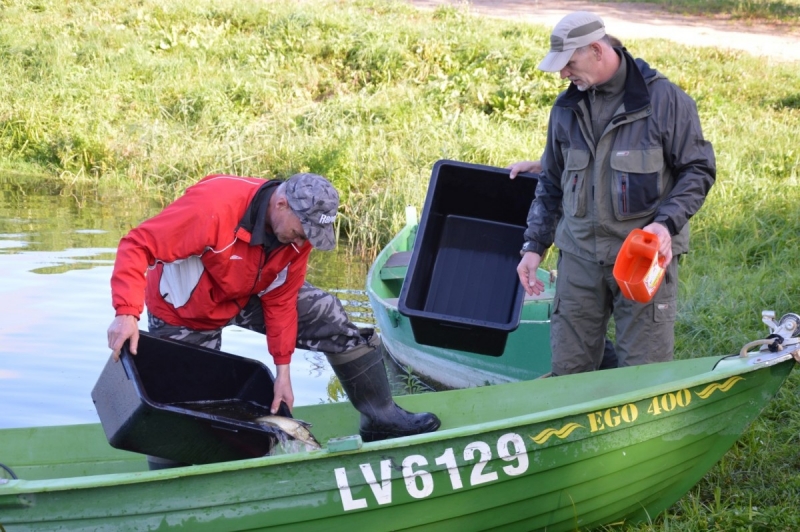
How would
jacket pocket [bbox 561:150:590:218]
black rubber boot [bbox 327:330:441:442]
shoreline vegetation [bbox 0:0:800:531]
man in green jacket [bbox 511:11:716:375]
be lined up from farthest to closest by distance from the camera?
1. shoreline vegetation [bbox 0:0:800:531]
2. black rubber boot [bbox 327:330:441:442]
3. jacket pocket [bbox 561:150:590:218]
4. man in green jacket [bbox 511:11:716:375]

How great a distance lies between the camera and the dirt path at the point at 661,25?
44.2ft

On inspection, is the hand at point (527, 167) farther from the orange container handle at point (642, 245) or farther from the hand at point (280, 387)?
the hand at point (280, 387)

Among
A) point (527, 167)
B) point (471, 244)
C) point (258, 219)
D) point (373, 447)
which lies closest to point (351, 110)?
point (471, 244)

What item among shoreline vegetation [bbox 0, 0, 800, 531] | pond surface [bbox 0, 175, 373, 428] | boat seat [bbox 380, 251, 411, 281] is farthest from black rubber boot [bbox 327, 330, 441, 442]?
boat seat [bbox 380, 251, 411, 281]

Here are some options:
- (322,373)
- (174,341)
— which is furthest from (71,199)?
(174,341)

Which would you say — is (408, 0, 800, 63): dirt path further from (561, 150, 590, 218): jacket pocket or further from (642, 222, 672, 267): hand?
(642, 222, 672, 267): hand

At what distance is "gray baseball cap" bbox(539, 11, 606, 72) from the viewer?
376 centimetres

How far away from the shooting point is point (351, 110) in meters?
11.2

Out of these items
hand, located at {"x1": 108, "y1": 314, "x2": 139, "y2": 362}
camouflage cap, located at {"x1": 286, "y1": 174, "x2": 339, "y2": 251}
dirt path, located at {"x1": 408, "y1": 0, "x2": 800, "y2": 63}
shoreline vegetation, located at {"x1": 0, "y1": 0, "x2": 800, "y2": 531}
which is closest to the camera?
hand, located at {"x1": 108, "y1": 314, "x2": 139, "y2": 362}

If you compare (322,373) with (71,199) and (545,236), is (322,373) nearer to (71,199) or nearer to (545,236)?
(545,236)

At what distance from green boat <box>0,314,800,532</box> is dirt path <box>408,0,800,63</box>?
986cm

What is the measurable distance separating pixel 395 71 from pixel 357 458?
9572 millimetres

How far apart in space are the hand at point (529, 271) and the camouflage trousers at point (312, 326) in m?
0.78

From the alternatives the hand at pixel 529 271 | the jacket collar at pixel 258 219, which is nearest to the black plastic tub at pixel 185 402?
the jacket collar at pixel 258 219
